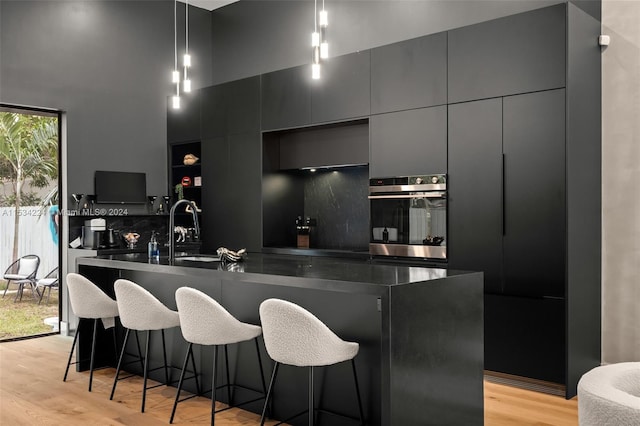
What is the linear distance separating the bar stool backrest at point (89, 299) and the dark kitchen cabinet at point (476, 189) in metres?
2.53

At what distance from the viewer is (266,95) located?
20.2ft

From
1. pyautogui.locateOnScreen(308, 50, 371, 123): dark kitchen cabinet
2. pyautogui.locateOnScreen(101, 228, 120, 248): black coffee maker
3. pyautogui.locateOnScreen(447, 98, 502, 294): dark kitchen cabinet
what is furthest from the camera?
pyautogui.locateOnScreen(101, 228, 120, 248): black coffee maker

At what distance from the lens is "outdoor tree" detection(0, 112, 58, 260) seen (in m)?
5.91

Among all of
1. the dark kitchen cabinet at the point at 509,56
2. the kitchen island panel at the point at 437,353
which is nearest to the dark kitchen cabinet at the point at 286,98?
the dark kitchen cabinet at the point at 509,56

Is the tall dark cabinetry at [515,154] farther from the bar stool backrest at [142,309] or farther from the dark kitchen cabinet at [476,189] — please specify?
the bar stool backrest at [142,309]

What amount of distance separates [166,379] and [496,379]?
236 cm

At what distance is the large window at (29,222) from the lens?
5.90 m

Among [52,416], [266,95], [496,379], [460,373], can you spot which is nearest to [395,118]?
[266,95]

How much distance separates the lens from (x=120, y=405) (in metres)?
3.92

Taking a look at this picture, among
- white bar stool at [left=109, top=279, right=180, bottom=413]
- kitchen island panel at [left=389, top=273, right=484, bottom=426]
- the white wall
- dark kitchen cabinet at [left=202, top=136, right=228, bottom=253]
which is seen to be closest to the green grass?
dark kitchen cabinet at [left=202, top=136, right=228, bottom=253]

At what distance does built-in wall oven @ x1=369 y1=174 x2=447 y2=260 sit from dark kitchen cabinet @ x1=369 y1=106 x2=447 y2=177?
9 cm

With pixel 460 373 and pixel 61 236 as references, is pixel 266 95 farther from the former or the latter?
pixel 460 373

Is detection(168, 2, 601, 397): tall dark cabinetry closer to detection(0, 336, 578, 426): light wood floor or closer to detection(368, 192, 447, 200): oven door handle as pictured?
detection(368, 192, 447, 200): oven door handle

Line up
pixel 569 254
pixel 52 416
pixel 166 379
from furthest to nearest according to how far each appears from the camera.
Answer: pixel 166 379 → pixel 569 254 → pixel 52 416
